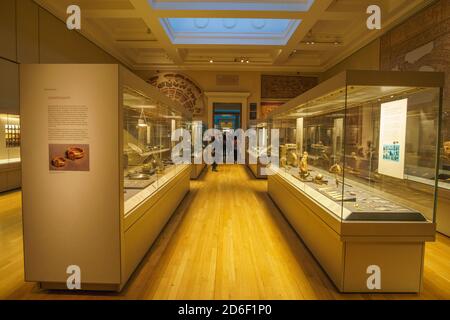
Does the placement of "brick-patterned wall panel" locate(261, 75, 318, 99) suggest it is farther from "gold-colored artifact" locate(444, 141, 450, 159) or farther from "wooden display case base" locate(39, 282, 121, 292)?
"wooden display case base" locate(39, 282, 121, 292)

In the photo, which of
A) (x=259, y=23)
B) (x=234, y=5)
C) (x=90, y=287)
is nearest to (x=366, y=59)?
(x=259, y=23)

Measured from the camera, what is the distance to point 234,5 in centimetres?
734

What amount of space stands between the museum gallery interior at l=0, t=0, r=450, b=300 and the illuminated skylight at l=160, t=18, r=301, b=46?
2095 millimetres

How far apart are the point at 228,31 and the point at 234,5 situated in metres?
2.44

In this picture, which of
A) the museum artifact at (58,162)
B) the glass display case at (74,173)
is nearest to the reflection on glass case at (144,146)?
the glass display case at (74,173)

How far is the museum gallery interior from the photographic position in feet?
8.70

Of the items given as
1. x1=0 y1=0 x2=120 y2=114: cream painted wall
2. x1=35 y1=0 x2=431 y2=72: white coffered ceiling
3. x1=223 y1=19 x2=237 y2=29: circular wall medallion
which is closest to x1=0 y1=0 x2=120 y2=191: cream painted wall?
x1=0 y1=0 x2=120 y2=114: cream painted wall

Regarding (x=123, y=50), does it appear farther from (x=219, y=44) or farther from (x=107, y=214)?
(x=107, y=214)

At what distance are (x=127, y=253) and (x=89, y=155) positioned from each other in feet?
3.30

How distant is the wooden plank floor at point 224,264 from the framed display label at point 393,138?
3.96 ft

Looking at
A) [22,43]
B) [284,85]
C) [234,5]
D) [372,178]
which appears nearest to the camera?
[372,178]

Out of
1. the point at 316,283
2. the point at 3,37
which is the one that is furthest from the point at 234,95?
the point at 316,283

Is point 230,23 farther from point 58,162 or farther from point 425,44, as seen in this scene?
point 58,162

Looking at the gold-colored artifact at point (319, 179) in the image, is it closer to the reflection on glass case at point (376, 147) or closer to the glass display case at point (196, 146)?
the reflection on glass case at point (376, 147)
